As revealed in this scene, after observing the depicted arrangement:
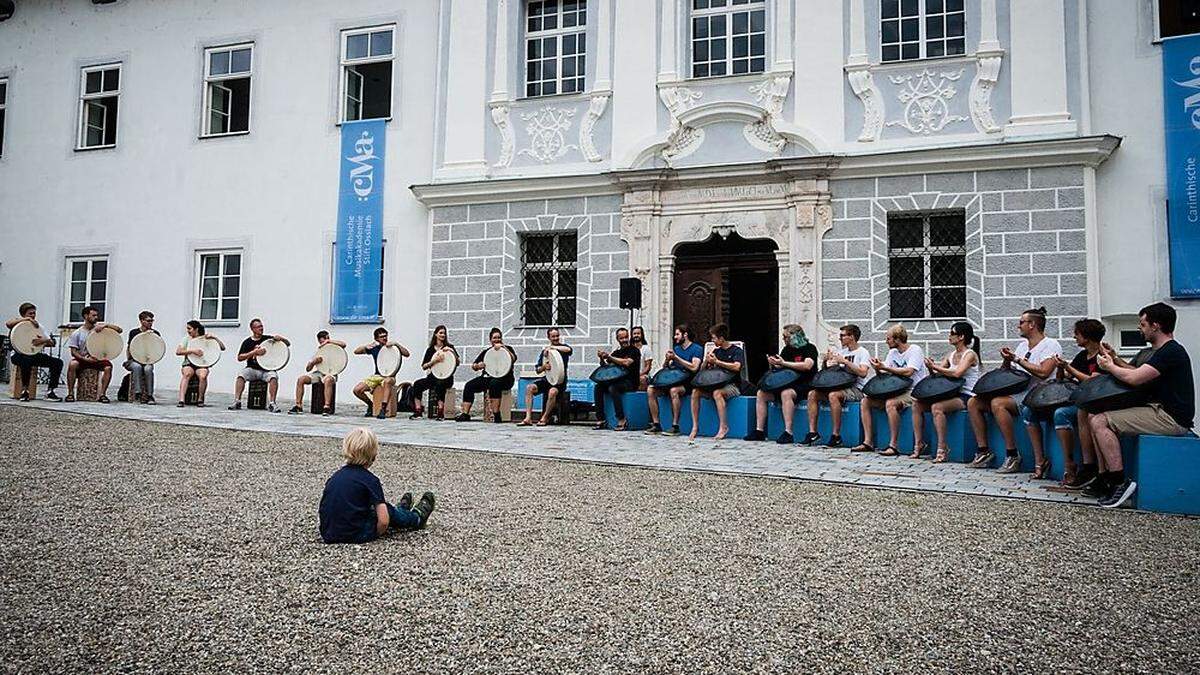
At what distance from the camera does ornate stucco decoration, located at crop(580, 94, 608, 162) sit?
46.9 feet

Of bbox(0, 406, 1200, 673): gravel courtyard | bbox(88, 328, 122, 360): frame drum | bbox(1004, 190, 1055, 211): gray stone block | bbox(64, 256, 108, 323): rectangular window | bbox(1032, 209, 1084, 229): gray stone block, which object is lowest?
bbox(0, 406, 1200, 673): gravel courtyard

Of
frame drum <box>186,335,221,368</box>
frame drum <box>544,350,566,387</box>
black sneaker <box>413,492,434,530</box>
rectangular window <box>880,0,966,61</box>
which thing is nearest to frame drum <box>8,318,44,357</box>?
frame drum <box>186,335,221,368</box>

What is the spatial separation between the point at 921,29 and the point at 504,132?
6.43m

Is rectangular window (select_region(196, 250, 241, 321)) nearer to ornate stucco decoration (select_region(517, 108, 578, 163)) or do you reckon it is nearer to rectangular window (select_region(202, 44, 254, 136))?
rectangular window (select_region(202, 44, 254, 136))

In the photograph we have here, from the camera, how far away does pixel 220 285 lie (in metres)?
17.0

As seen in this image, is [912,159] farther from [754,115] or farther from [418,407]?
[418,407]

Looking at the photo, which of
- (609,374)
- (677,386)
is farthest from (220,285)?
(677,386)

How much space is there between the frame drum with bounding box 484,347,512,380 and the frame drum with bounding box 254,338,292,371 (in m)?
3.41

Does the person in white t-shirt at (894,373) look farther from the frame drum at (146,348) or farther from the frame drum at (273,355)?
the frame drum at (146,348)

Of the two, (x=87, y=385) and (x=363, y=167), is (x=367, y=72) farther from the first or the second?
(x=87, y=385)

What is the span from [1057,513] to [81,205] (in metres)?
18.3

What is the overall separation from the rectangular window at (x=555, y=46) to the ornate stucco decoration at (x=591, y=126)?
2.07ft

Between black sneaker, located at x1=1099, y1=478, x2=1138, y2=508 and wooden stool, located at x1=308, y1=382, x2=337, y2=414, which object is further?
wooden stool, located at x1=308, y1=382, x2=337, y2=414

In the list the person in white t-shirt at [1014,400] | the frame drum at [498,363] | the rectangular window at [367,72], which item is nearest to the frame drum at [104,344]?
the rectangular window at [367,72]
